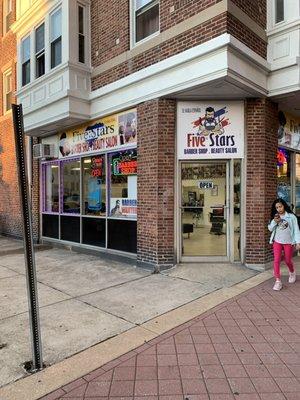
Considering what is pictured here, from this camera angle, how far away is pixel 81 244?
1031 cm

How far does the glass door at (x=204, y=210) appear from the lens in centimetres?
795

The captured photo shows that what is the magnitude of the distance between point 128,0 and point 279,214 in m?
5.88

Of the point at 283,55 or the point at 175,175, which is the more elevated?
the point at 283,55

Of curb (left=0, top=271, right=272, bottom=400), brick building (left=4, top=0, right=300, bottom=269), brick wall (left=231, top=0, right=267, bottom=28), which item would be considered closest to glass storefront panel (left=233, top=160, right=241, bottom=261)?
brick building (left=4, top=0, right=300, bottom=269)

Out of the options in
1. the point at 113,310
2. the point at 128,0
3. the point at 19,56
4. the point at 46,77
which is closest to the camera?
the point at 113,310

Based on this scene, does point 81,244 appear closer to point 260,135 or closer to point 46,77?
point 46,77

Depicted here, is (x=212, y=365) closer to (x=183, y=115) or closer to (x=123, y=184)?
(x=183, y=115)

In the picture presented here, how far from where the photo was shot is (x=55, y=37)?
32.6ft

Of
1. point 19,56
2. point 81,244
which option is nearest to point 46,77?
point 19,56

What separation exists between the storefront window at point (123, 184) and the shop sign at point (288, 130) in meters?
3.38

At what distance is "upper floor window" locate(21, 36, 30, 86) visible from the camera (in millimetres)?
11281

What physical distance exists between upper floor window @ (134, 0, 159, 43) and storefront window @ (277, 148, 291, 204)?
13.0 feet

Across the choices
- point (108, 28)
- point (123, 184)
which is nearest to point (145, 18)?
point (108, 28)

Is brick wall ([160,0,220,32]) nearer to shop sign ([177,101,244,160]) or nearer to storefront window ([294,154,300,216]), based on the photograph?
shop sign ([177,101,244,160])
